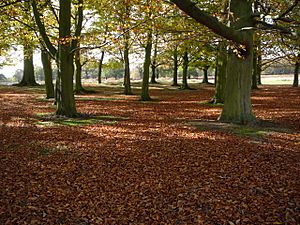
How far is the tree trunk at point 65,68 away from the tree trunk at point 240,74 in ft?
21.0

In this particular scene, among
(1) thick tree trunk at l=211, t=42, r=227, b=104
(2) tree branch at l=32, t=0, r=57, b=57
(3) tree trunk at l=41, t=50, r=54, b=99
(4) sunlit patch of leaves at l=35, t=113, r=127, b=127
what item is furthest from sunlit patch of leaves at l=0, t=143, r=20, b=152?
(1) thick tree trunk at l=211, t=42, r=227, b=104

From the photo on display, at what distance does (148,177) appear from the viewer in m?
5.86

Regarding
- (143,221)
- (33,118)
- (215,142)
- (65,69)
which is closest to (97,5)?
(65,69)

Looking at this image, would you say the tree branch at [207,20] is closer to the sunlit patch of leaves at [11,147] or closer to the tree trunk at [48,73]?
the sunlit patch of leaves at [11,147]

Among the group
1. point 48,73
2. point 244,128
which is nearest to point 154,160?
point 244,128

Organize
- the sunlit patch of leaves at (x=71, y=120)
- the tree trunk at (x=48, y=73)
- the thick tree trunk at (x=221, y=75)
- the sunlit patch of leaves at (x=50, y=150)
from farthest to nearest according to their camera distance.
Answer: the tree trunk at (x=48, y=73), the thick tree trunk at (x=221, y=75), the sunlit patch of leaves at (x=71, y=120), the sunlit patch of leaves at (x=50, y=150)

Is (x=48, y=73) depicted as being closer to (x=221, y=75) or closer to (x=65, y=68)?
(x=65, y=68)

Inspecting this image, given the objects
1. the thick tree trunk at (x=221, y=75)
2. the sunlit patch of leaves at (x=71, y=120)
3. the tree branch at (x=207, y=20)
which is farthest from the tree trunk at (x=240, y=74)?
the thick tree trunk at (x=221, y=75)

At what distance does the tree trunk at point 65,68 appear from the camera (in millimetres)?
12023

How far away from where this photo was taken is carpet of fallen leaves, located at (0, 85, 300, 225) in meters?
4.47

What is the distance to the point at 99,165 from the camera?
21.4ft

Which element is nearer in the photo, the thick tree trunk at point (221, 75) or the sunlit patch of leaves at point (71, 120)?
the sunlit patch of leaves at point (71, 120)

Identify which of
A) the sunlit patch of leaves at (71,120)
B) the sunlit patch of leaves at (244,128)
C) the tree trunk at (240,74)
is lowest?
the sunlit patch of leaves at (244,128)

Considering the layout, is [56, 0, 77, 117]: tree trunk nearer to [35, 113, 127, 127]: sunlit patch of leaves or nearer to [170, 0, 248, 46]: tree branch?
[35, 113, 127, 127]: sunlit patch of leaves
